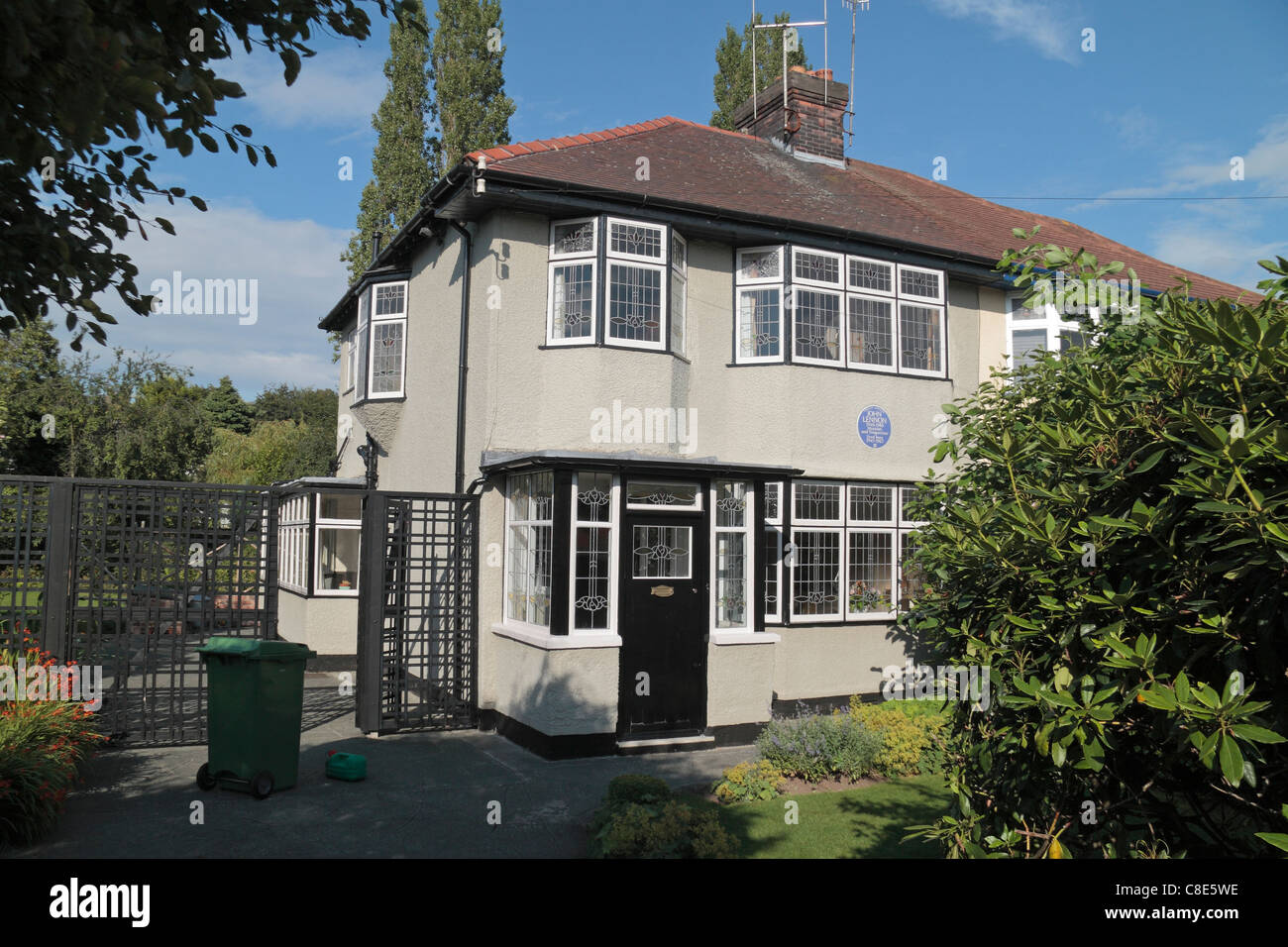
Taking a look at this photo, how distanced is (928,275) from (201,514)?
10907 millimetres

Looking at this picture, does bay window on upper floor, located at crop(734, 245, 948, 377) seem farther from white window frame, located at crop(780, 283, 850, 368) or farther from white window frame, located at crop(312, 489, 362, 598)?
white window frame, located at crop(312, 489, 362, 598)

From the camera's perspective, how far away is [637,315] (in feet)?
37.4

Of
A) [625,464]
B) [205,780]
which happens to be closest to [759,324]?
[625,464]

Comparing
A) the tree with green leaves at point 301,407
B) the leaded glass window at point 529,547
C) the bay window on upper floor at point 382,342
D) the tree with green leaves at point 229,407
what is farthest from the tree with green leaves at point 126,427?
the tree with green leaves at point 229,407

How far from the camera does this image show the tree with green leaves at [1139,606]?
2523 mm

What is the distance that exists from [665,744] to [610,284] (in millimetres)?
5781

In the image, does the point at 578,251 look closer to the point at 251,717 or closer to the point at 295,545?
the point at 251,717

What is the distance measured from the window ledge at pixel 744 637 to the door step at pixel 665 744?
117cm

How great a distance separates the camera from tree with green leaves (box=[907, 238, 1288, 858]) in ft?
8.28

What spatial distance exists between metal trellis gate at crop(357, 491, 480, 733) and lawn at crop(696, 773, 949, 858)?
15.1ft

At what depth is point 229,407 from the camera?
2115 inches

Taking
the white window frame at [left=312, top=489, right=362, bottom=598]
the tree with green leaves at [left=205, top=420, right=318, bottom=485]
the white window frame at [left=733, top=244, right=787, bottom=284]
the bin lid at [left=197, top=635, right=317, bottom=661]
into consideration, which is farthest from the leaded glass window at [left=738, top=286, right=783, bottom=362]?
the tree with green leaves at [left=205, top=420, right=318, bottom=485]

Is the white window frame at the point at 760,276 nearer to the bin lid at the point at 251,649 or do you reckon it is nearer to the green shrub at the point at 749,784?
the green shrub at the point at 749,784

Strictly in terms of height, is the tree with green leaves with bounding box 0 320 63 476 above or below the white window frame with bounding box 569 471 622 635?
above
